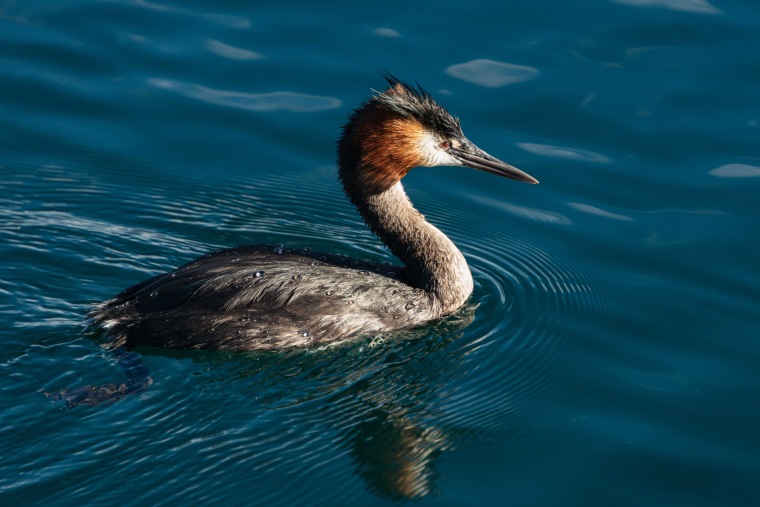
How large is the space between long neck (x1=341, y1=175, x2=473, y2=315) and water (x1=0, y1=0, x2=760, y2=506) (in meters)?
0.23

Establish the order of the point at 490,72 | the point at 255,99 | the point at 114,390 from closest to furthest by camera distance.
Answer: the point at 114,390 → the point at 255,99 → the point at 490,72

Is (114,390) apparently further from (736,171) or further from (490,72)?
(736,171)

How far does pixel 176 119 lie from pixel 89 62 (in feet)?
4.55

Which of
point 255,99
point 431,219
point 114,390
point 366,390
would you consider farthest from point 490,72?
point 114,390

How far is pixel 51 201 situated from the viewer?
1025 cm

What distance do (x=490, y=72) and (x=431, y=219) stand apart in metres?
2.26

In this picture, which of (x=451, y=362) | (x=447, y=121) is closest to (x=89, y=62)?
(x=447, y=121)

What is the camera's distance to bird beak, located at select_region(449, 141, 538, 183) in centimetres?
941

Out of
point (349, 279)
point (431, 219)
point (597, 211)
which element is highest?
point (597, 211)

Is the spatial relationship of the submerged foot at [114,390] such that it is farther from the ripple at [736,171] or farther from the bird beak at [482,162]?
the ripple at [736,171]

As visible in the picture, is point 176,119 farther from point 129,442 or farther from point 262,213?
point 129,442

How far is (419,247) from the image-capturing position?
926cm

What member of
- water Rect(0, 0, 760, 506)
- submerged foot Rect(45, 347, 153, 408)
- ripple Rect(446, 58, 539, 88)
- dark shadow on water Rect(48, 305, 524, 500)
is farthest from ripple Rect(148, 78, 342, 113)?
submerged foot Rect(45, 347, 153, 408)

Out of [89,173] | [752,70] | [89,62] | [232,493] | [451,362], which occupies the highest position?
[752,70]
